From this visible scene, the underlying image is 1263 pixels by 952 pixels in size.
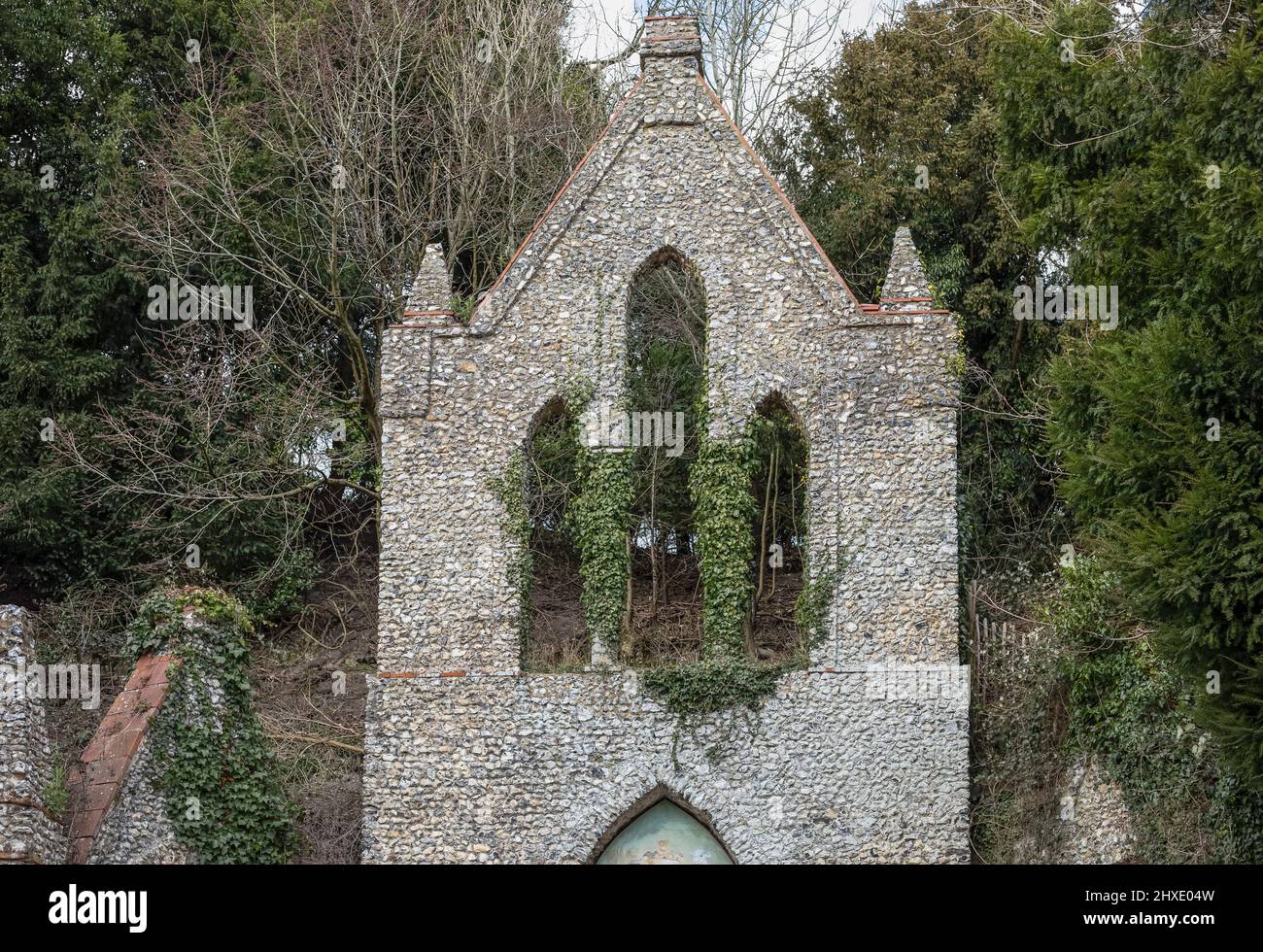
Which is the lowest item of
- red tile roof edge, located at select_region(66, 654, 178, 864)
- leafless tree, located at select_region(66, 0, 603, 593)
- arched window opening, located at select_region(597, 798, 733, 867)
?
arched window opening, located at select_region(597, 798, 733, 867)

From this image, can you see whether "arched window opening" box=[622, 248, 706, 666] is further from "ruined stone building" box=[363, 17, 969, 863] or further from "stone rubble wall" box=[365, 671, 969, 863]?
"stone rubble wall" box=[365, 671, 969, 863]

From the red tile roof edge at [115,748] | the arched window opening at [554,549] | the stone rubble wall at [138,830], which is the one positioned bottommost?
the stone rubble wall at [138,830]

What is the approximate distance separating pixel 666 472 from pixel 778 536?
7.18 ft

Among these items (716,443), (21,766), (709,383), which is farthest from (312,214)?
(21,766)

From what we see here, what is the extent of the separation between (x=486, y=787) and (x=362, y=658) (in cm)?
727

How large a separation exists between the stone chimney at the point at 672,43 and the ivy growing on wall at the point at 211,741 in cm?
817

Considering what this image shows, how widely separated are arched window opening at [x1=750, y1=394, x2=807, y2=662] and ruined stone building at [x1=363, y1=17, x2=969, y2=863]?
488 cm

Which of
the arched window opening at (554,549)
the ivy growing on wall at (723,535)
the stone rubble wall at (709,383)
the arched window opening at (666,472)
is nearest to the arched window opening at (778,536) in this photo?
the arched window opening at (666,472)

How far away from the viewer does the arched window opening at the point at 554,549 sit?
77.6 ft

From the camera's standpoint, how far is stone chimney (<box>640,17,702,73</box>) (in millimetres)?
20125

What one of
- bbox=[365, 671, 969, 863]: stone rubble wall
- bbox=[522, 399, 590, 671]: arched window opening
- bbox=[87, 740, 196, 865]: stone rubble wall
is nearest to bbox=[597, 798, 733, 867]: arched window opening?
bbox=[365, 671, 969, 863]: stone rubble wall

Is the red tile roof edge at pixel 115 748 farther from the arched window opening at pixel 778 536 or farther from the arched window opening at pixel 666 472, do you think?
the arched window opening at pixel 778 536

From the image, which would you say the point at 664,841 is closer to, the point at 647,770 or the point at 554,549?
the point at 647,770

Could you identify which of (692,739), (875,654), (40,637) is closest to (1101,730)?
(875,654)
